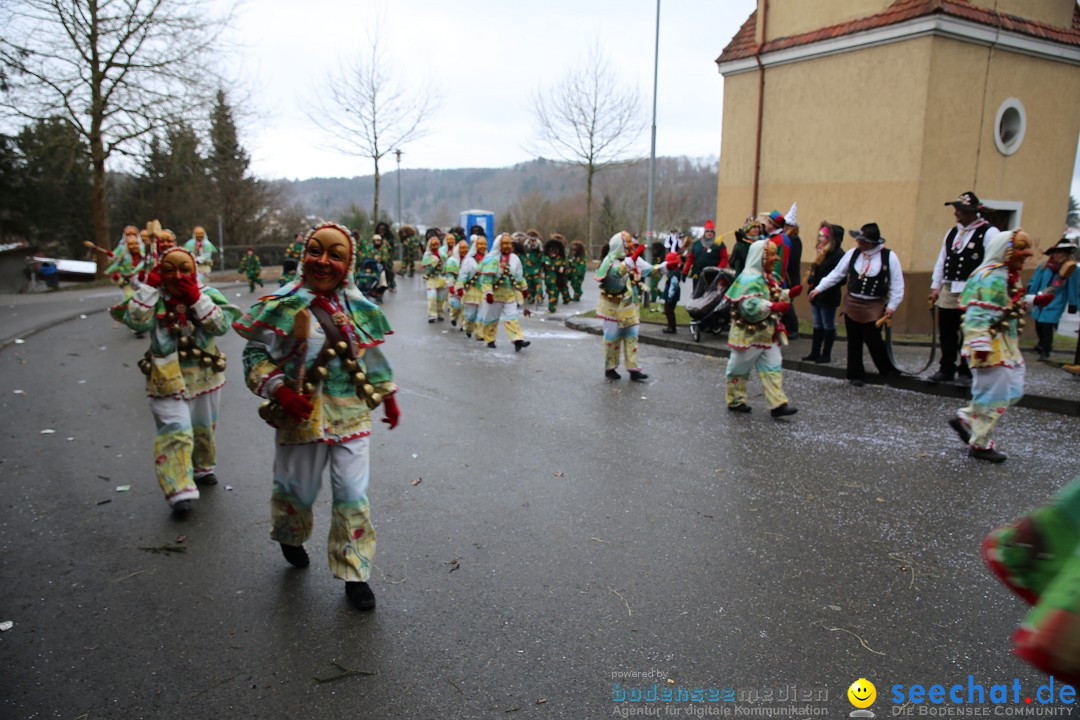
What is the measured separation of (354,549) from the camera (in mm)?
3740

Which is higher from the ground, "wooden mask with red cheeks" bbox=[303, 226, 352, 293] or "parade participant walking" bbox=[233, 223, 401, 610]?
"wooden mask with red cheeks" bbox=[303, 226, 352, 293]

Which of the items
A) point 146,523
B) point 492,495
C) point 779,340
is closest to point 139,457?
point 146,523

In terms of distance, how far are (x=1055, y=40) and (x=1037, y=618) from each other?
54.9ft

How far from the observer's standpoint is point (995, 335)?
6.12 metres

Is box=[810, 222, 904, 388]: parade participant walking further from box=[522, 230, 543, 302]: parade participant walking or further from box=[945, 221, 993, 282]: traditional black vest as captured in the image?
box=[522, 230, 543, 302]: parade participant walking

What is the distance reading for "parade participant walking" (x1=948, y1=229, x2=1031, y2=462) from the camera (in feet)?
20.0

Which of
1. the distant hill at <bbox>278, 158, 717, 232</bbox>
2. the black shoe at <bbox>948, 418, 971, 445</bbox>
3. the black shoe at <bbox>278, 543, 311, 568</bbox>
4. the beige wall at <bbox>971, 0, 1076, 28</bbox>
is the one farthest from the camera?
the distant hill at <bbox>278, 158, 717, 232</bbox>

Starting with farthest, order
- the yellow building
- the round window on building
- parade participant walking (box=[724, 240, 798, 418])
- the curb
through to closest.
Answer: the round window on building < the yellow building < the curb < parade participant walking (box=[724, 240, 798, 418])

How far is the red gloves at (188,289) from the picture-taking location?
5083mm

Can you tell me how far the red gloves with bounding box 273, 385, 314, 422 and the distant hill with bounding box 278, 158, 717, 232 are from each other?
107 feet

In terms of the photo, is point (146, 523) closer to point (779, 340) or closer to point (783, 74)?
point (779, 340)

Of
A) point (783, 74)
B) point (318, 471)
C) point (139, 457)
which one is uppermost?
point (783, 74)

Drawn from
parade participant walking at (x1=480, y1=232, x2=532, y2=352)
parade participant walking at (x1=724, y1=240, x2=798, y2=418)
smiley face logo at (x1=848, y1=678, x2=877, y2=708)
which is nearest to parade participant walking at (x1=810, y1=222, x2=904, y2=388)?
parade participant walking at (x1=724, y1=240, x2=798, y2=418)

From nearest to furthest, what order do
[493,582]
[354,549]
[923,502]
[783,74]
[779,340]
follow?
1. [354,549]
2. [493,582]
3. [923,502]
4. [779,340]
5. [783,74]
